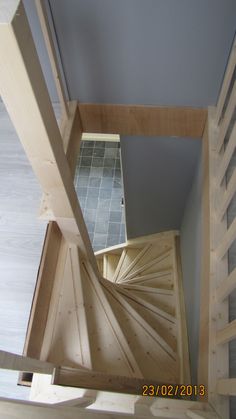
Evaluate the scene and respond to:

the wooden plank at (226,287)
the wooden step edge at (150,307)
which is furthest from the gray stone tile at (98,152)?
the wooden plank at (226,287)

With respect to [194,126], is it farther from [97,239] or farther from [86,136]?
[86,136]

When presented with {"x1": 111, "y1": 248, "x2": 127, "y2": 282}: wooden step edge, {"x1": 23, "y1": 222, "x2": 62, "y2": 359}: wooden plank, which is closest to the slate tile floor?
{"x1": 111, "y1": 248, "x2": 127, "y2": 282}: wooden step edge

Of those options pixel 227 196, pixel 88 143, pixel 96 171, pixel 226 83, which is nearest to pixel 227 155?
pixel 227 196

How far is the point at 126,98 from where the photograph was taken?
2463 millimetres

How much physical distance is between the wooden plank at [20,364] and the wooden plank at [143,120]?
1.89 m

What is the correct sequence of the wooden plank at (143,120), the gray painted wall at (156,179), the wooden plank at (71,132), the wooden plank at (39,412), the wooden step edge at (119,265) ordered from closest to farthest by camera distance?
the wooden plank at (39,412) < the wooden plank at (71,132) < the wooden plank at (143,120) < the gray painted wall at (156,179) < the wooden step edge at (119,265)

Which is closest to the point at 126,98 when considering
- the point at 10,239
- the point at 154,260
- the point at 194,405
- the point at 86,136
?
the point at 10,239

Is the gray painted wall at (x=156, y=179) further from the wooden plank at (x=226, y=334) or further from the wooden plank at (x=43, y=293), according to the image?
the wooden plank at (x=226, y=334)

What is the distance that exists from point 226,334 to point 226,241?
0.47 meters

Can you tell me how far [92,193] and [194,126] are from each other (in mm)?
2902

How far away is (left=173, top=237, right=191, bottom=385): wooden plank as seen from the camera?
2.64 metres

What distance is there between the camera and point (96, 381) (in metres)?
1.94

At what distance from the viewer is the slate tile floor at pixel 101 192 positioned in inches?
197

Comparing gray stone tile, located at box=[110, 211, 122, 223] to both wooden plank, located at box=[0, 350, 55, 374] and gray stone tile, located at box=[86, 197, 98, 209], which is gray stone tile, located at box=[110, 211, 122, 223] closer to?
gray stone tile, located at box=[86, 197, 98, 209]
